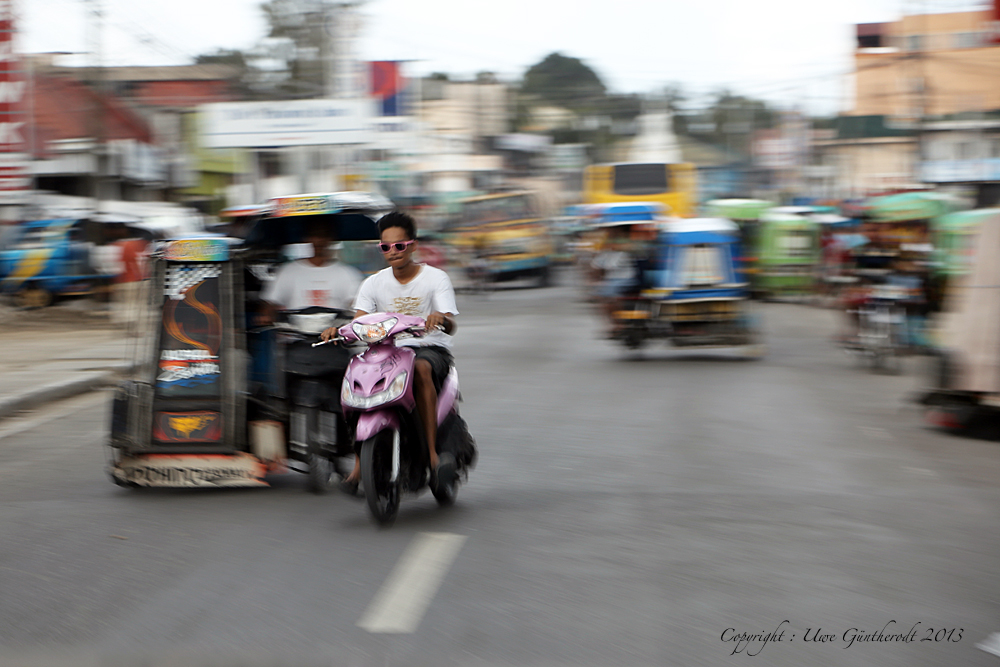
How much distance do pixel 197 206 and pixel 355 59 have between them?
15.7 meters

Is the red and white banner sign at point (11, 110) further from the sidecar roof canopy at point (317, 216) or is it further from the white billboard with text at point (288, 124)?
the sidecar roof canopy at point (317, 216)

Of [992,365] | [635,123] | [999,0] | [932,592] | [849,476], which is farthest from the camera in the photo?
[635,123]

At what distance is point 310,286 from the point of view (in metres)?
7.70

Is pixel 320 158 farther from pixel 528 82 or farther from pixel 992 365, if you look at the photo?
pixel 528 82

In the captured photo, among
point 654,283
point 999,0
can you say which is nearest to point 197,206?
point 654,283

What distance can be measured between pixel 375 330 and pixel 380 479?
0.76 meters

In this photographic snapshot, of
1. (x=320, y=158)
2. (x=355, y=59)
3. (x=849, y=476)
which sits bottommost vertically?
(x=849, y=476)

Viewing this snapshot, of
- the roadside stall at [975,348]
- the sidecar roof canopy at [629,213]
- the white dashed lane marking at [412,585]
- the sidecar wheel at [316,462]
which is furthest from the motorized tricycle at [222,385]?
the sidecar roof canopy at [629,213]

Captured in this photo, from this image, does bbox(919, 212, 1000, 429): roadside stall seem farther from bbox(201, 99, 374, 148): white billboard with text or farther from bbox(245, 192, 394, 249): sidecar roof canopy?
bbox(201, 99, 374, 148): white billboard with text

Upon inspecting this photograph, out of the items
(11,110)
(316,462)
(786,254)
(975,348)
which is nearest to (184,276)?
(316,462)

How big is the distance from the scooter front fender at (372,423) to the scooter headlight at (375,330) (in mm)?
371

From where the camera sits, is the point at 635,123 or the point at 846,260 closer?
the point at 846,260

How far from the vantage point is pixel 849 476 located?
25.3 feet

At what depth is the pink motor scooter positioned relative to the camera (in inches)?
234
